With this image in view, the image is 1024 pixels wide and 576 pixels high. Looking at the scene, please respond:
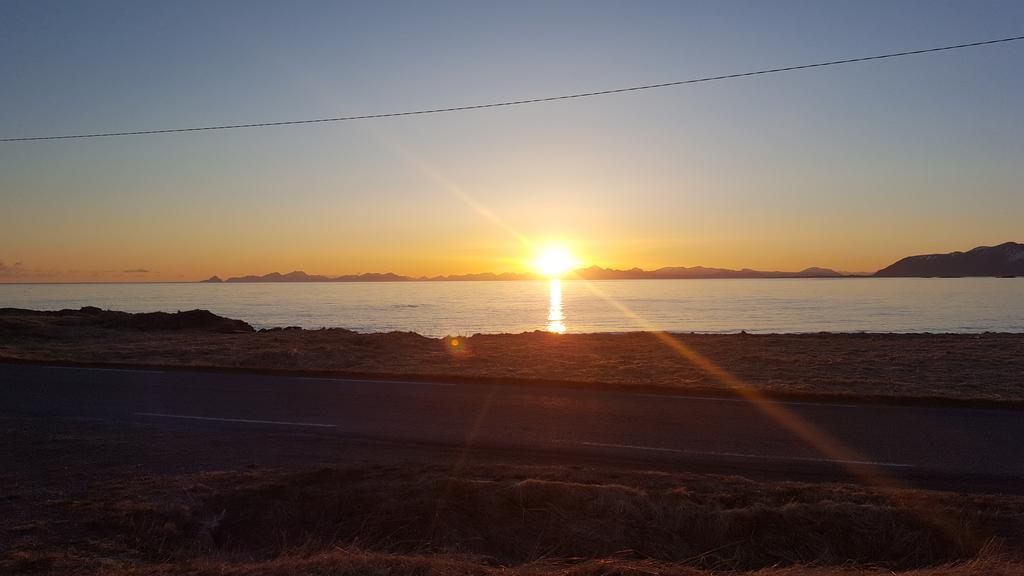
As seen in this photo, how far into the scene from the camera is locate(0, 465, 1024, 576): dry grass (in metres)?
5.29

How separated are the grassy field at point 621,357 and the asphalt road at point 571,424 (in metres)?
1.87

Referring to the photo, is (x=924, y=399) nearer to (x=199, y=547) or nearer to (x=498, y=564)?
(x=498, y=564)

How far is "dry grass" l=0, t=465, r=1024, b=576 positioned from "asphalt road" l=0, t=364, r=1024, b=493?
1336 millimetres

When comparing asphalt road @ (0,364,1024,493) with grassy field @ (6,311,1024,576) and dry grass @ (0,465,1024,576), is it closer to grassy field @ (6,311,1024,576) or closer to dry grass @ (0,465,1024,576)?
grassy field @ (6,311,1024,576)

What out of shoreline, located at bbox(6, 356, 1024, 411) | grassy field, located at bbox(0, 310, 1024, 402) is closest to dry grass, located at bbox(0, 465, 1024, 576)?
shoreline, located at bbox(6, 356, 1024, 411)

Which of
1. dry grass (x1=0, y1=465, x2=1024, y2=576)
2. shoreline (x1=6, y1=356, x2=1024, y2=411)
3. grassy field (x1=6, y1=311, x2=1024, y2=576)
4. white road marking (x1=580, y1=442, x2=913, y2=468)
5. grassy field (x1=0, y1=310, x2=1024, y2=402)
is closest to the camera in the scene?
grassy field (x1=6, y1=311, x2=1024, y2=576)

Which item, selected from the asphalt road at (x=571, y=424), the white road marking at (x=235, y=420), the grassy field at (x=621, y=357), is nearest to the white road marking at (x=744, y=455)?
the asphalt road at (x=571, y=424)

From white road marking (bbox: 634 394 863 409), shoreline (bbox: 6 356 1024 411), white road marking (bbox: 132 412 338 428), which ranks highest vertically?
shoreline (bbox: 6 356 1024 411)

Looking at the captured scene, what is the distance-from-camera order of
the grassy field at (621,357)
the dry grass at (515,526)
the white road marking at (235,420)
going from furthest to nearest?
1. the grassy field at (621,357)
2. the white road marking at (235,420)
3. the dry grass at (515,526)

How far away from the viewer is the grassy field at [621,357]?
48.5 feet

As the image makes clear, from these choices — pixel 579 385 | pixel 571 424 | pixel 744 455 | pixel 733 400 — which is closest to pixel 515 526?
pixel 744 455

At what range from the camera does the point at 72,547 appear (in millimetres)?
5422

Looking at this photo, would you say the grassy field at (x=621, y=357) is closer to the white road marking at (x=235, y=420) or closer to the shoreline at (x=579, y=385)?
the shoreline at (x=579, y=385)

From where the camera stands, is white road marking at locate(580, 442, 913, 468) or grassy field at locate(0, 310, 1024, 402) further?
grassy field at locate(0, 310, 1024, 402)
